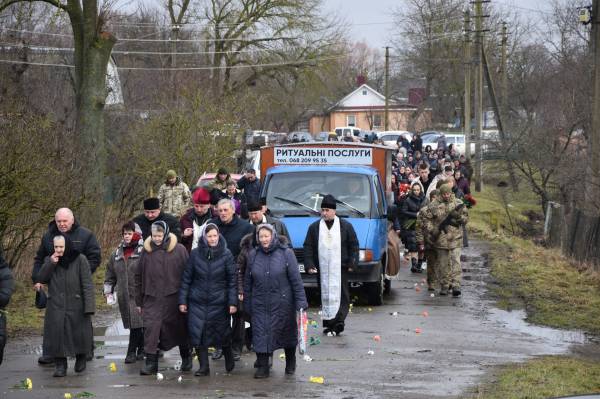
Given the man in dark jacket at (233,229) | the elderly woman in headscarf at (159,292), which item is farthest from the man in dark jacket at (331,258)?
the elderly woman in headscarf at (159,292)

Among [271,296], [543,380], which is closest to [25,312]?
[271,296]

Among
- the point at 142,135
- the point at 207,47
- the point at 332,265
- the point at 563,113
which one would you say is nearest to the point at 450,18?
the point at 207,47

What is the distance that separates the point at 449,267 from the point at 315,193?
8.23 feet

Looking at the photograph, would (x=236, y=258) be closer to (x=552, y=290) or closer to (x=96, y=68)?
(x=552, y=290)

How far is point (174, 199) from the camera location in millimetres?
19812

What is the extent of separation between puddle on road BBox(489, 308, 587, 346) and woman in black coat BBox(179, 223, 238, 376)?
4825 millimetres

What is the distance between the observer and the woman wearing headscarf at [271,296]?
423 inches

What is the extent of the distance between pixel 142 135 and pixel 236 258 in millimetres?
15853

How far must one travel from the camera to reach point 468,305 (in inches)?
674

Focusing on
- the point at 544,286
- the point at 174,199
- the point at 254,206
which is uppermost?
the point at 174,199

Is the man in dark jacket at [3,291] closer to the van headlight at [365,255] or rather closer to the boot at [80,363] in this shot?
the boot at [80,363]

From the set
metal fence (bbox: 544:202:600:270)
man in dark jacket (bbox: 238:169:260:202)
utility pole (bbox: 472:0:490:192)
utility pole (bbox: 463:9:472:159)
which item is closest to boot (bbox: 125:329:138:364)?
man in dark jacket (bbox: 238:169:260:202)

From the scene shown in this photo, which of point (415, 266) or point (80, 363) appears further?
point (415, 266)

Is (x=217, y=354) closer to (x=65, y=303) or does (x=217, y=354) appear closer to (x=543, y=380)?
(x=65, y=303)
